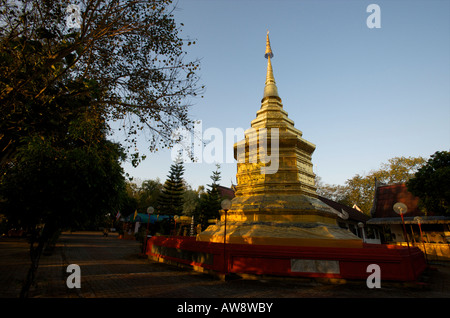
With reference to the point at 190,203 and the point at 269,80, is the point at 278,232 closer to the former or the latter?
the point at 269,80

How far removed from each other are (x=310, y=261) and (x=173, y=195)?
2903 centimetres

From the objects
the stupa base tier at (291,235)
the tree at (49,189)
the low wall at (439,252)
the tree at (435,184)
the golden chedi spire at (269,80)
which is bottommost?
the low wall at (439,252)

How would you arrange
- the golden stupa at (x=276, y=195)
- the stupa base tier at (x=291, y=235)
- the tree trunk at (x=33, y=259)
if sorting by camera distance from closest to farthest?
the tree trunk at (x=33, y=259) → the stupa base tier at (x=291, y=235) → the golden stupa at (x=276, y=195)

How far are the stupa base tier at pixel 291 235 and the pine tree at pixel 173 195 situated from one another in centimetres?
2553

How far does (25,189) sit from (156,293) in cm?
369

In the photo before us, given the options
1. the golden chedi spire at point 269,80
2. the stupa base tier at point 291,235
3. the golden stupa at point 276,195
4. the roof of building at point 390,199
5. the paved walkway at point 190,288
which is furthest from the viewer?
the roof of building at point 390,199

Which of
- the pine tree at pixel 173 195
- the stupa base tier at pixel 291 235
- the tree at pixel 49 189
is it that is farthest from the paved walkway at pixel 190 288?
the pine tree at pixel 173 195

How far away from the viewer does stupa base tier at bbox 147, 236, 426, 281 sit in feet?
20.8

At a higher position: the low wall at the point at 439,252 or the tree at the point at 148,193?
the tree at the point at 148,193

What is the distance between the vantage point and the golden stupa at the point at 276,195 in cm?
774

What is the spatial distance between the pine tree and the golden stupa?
23820 mm

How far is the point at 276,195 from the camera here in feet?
30.5

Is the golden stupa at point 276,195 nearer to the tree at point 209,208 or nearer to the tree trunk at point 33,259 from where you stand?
the tree trunk at point 33,259
